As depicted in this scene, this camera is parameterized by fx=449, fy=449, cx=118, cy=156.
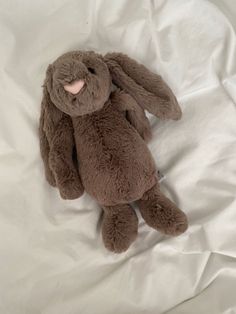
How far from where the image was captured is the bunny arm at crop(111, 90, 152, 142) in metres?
0.79

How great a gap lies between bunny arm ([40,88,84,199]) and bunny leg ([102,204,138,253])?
0.07 metres

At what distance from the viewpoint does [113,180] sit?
0.79 m

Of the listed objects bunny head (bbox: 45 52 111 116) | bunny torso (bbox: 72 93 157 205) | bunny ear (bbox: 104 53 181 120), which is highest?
bunny head (bbox: 45 52 111 116)

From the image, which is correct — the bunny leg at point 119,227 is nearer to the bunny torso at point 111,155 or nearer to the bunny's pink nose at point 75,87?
the bunny torso at point 111,155

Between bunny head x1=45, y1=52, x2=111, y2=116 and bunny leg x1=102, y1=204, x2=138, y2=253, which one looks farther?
bunny leg x1=102, y1=204, x2=138, y2=253

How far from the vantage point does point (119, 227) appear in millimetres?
822

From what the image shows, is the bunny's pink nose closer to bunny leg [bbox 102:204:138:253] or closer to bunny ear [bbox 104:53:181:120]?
bunny ear [bbox 104:53:181:120]

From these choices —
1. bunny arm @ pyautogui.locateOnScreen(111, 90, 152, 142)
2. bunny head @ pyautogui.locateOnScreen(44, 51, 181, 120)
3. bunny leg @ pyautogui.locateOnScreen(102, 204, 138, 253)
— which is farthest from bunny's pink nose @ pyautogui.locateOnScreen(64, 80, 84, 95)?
bunny leg @ pyautogui.locateOnScreen(102, 204, 138, 253)

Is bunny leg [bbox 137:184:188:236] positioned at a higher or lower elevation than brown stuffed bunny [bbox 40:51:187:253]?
lower

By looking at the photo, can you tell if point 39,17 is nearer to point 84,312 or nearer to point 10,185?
point 10,185

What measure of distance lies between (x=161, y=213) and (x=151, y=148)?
14cm

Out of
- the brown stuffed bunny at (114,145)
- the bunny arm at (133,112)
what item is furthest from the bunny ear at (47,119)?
the bunny arm at (133,112)

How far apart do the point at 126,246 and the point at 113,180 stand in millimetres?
126

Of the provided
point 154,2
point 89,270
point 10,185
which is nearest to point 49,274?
point 89,270
